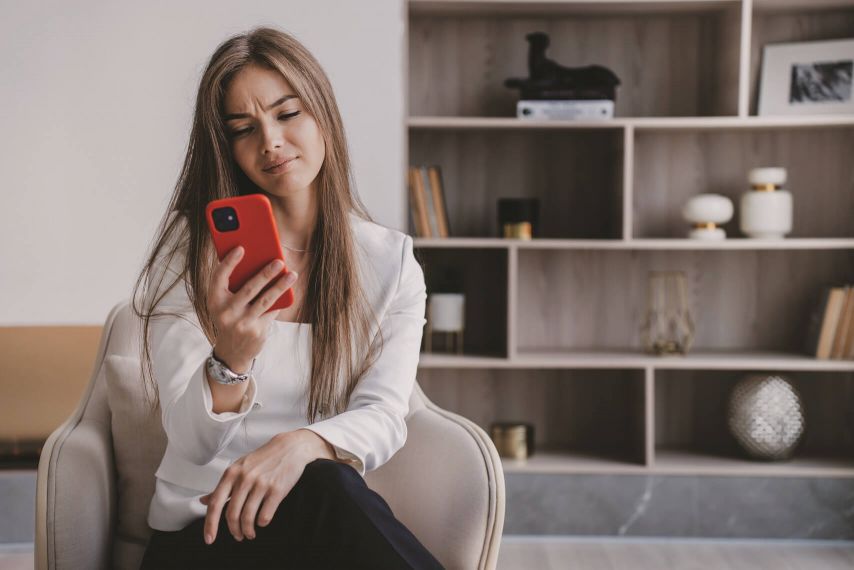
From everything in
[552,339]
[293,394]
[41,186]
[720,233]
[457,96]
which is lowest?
[552,339]

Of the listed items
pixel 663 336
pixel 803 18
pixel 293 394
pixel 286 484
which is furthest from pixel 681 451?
pixel 286 484

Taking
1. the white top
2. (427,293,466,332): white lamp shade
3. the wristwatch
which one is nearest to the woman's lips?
the white top

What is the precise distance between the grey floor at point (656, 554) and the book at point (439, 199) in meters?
1.01

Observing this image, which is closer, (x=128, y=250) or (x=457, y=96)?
(x=128, y=250)

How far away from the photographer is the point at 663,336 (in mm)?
2756

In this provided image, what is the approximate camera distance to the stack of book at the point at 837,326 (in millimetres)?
2566

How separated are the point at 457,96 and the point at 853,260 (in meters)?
1.47

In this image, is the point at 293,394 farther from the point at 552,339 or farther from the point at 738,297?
the point at 738,297

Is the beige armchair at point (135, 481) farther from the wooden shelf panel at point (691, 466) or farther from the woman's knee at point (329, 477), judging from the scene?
the wooden shelf panel at point (691, 466)

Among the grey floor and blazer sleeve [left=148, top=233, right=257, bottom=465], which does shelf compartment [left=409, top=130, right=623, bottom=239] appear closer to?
the grey floor

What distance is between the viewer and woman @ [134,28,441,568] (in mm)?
1027

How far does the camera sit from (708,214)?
2.62m

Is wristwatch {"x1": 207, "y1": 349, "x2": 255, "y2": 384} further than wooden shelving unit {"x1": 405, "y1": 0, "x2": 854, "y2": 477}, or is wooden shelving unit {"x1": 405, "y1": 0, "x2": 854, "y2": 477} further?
wooden shelving unit {"x1": 405, "y1": 0, "x2": 854, "y2": 477}

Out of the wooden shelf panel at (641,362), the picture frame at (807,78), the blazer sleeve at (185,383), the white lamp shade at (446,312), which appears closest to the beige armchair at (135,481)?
the blazer sleeve at (185,383)
